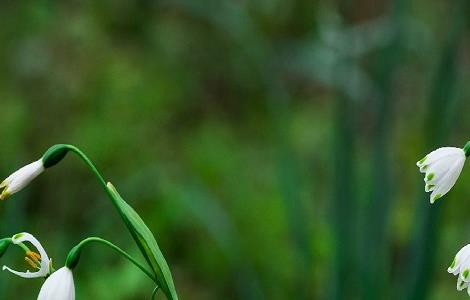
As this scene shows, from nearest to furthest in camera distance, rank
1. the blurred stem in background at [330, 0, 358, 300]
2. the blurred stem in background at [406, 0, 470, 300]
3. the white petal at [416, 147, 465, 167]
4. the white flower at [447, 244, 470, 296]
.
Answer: the white flower at [447, 244, 470, 296]
the white petal at [416, 147, 465, 167]
the blurred stem in background at [406, 0, 470, 300]
the blurred stem in background at [330, 0, 358, 300]

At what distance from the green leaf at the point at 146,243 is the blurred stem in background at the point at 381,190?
1.06m

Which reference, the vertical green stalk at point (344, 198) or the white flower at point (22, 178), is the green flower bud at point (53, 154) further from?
the vertical green stalk at point (344, 198)

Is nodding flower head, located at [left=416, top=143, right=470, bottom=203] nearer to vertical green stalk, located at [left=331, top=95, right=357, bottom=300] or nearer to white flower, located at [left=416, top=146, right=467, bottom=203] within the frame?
white flower, located at [left=416, top=146, right=467, bottom=203]

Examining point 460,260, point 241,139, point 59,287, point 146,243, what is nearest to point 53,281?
point 59,287

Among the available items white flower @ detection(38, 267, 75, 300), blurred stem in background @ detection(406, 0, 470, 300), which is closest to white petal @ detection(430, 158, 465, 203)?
white flower @ detection(38, 267, 75, 300)

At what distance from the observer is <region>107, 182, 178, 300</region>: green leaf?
154cm

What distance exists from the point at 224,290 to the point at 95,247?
21.9 inches

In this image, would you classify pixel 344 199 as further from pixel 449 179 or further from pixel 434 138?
pixel 449 179

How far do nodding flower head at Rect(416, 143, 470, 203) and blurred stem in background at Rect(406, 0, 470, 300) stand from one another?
33.1 inches

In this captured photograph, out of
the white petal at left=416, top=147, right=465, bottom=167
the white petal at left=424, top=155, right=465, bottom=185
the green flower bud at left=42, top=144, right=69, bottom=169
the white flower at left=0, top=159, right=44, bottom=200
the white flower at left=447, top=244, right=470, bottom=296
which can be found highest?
the white petal at left=416, top=147, right=465, bottom=167

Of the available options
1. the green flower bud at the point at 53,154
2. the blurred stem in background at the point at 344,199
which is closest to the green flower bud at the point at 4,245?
the green flower bud at the point at 53,154

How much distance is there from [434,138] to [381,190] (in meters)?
0.21

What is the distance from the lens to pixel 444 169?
148 centimetres

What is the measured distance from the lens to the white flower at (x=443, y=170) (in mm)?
1479
